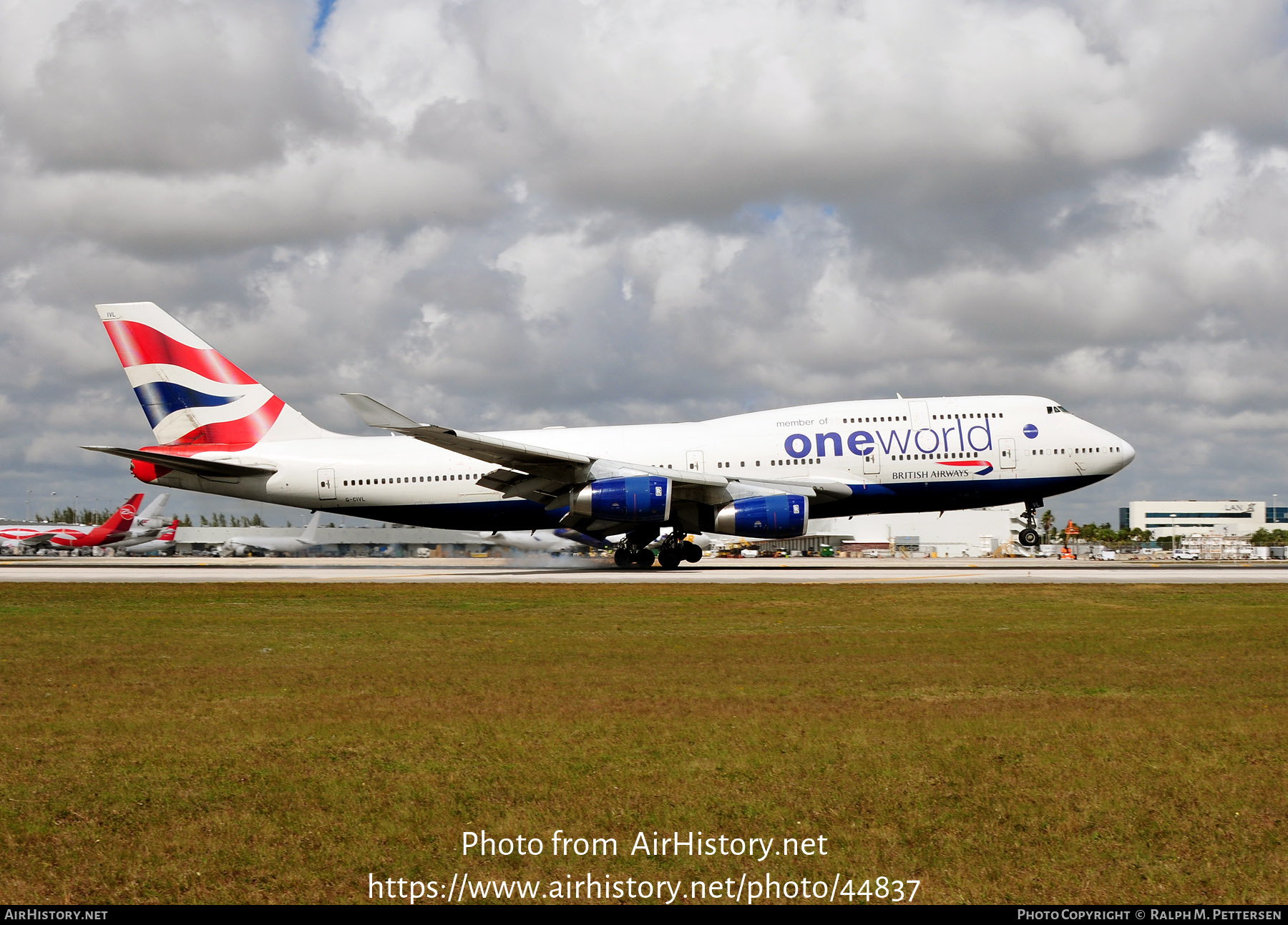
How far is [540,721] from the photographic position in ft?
29.8

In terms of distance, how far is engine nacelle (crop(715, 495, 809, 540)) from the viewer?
32.8 metres

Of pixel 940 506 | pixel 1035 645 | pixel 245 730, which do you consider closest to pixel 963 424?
pixel 940 506

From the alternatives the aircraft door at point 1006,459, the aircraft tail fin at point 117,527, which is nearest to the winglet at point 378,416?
the aircraft door at point 1006,459

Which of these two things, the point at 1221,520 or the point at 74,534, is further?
the point at 1221,520

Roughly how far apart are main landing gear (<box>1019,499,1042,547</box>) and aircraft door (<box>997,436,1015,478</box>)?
1.86m

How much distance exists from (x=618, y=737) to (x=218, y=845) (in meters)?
3.44

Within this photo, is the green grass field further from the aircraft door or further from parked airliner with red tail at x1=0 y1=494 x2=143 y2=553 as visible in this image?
parked airliner with red tail at x1=0 y1=494 x2=143 y2=553

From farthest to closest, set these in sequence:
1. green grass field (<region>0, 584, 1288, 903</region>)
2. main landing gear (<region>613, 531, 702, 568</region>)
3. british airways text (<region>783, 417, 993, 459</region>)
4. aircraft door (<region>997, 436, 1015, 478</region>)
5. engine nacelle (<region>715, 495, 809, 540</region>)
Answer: main landing gear (<region>613, 531, 702, 568</region>) → aircraft door (<region>997, 436, 1015, 478</region>) → british airways text (<region>783, 417, 993, 459</region>) → engine nacelle (<region>715, 495, 809, 540</region>) → green grass field (<region>0, 584, 1288, 903</region>)

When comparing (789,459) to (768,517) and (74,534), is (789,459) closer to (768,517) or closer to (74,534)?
(768,517)

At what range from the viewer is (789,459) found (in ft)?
116

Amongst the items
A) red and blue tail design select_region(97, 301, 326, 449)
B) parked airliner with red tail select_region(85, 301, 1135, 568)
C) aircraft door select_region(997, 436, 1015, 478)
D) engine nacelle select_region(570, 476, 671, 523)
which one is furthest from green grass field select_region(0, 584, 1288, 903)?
red and blue tail design select_region(97, 301, 326, 449)

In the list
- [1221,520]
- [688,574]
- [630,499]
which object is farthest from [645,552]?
[1221,520]

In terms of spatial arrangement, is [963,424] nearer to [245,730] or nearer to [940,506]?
[940,506]

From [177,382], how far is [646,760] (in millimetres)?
35817
